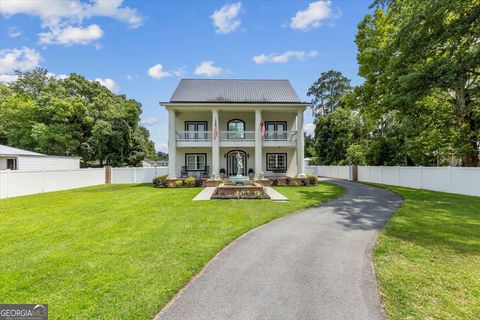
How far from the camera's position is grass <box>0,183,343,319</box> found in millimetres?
3852

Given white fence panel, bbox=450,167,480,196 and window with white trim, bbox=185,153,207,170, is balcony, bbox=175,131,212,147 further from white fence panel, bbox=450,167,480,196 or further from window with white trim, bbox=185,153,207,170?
white fence panel, bbox=450,167,480,196

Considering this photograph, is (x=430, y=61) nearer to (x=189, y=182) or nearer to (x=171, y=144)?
(x=189, y=182)

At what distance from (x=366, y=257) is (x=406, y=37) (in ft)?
42.6

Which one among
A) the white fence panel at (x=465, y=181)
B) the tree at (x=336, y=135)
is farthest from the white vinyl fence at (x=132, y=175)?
the tree at (x=336, y=135)

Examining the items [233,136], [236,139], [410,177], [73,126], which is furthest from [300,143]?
[73,126]

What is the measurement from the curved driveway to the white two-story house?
13.9 m

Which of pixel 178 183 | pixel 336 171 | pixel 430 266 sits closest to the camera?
pixel 430 266

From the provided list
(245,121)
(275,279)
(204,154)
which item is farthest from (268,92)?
(275,279)

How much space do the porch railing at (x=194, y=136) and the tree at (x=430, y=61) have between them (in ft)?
41.5

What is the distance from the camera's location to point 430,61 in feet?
50.5

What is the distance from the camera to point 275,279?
4590 millimetres

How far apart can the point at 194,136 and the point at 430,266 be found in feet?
62.9

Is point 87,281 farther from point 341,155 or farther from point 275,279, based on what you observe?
point 341,155

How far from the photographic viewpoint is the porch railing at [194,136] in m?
21.7
